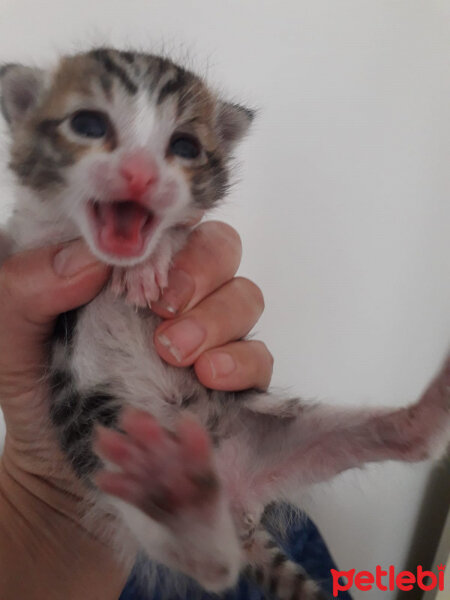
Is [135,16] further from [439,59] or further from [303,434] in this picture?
[303,434]

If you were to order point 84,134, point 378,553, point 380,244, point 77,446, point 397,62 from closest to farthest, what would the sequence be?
1. point 84,134
2. point 77,446
3. point 397,62
4. point 380,244
5. point 378,553

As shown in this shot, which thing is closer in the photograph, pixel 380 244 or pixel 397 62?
pixel 397 62

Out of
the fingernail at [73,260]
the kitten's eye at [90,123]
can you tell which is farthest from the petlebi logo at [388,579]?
the kitten's eye at [90,123]

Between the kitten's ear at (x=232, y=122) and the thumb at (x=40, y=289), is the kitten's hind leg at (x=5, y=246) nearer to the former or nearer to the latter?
the thumb at (x=40, y=289)

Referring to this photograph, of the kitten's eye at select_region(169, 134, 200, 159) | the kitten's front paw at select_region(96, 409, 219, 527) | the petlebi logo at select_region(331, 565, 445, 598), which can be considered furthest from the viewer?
the petlebi logo at select_region(331, 565, 445, 598)

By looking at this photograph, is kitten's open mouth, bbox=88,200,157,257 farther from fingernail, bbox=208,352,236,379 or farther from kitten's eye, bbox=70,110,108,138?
fingernail, bbox=208,352,236,379

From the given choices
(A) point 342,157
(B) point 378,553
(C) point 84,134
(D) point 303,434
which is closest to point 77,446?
(D) point 303,434

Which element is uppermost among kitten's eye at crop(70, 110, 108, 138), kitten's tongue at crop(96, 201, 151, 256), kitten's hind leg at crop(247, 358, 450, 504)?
kitten's eye at crop(70, 110, 108, 138)

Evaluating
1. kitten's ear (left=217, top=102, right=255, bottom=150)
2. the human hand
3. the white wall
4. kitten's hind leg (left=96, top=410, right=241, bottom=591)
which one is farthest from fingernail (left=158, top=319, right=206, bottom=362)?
the white wall
